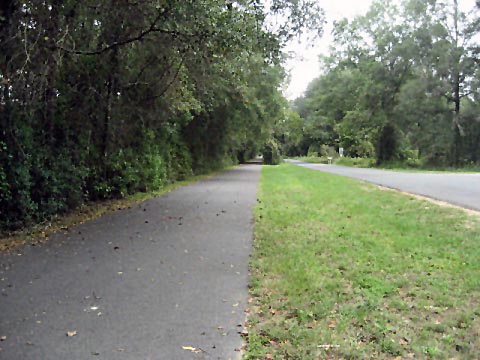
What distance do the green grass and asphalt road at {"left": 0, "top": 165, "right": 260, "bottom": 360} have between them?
34 cm

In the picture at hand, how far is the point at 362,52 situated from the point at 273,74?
29909mm

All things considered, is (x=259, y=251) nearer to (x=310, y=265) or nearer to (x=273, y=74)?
(x=310, y=265)

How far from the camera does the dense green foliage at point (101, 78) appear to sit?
8547mm

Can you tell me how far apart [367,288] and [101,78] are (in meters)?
9.73

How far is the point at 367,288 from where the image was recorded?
509 cm

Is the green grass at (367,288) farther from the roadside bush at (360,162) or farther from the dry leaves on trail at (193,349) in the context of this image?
the roadside bush at (360,162)

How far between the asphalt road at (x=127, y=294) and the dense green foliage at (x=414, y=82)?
37550mm

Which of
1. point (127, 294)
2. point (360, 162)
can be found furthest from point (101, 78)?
point (360, 162)

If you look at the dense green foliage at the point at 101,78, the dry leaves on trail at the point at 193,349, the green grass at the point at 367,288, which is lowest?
the dry leaves on trail at the point at 193,349

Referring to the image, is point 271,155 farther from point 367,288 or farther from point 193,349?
point 193,349

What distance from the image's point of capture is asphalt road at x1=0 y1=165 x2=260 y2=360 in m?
3.68

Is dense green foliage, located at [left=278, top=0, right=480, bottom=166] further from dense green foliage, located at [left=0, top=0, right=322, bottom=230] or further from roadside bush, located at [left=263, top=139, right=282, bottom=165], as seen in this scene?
dense green foliage, located at [left=0, top=0, right=322, bottom=230]

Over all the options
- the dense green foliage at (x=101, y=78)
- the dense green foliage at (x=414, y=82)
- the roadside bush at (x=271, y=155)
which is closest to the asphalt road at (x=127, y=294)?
the dense green foliage at (x=101, y=78)

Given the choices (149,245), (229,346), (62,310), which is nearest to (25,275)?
(62,310)
